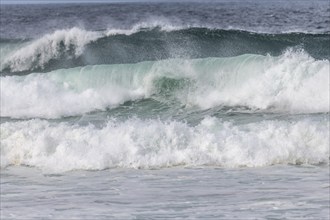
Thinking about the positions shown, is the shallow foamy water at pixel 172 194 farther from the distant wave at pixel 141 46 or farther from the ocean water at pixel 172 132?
the distant wave at pixel 141 46

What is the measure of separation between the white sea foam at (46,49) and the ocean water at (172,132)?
0.30 ft

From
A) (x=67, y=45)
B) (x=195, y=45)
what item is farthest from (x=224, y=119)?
(x=67, y=45)

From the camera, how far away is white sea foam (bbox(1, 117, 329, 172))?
1178 centimetres

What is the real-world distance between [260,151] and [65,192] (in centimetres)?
312

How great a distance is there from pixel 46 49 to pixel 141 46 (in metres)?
3.05

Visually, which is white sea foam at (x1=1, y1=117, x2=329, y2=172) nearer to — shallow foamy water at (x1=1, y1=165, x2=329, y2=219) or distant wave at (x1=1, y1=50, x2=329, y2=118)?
shallow foamy water at (x1=1, y1=165, x2=329, y2=219)

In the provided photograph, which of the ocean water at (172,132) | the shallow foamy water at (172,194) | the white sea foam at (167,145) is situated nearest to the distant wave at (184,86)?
the ocean water at (172,132)

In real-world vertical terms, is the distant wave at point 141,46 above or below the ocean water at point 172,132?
above

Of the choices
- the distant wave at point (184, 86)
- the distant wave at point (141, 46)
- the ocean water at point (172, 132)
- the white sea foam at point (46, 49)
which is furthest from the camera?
the white sea foam at point (46, 49)

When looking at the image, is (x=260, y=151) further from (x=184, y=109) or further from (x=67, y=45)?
(x=67, y=45)

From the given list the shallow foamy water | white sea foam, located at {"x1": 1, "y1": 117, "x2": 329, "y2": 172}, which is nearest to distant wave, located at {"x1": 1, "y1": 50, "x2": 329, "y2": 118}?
white sea foam, located at {"x1": 1, "y1": 117, "x2": 329, "y2": 172}

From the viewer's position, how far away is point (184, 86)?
18.1m

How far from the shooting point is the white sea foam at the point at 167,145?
11.8 m

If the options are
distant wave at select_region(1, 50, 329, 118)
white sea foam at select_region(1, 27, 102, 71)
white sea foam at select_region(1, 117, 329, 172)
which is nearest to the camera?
white sea foam at select_region(1, 117, 329, 172)
